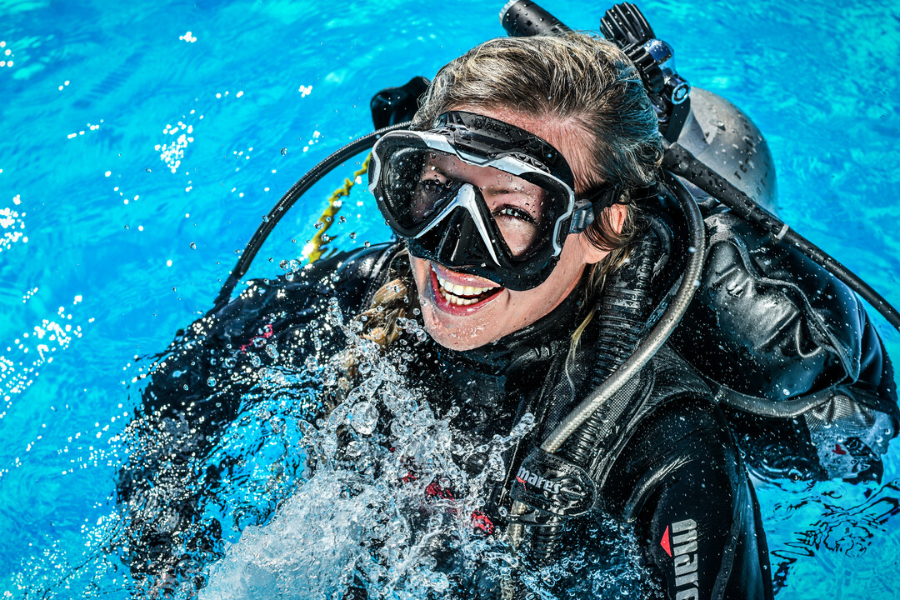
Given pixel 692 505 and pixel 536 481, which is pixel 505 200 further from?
pixel 692 505

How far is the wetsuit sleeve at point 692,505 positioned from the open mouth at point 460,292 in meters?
0.56

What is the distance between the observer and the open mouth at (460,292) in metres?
Result: 1.94

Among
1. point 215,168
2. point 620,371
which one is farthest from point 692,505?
point 215,168

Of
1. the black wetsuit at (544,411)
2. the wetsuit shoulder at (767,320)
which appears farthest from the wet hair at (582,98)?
the black wetsuit at (544,411)

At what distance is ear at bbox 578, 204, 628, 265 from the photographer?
1937mm

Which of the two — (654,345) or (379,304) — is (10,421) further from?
(654,345)

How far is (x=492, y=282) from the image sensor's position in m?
1.90

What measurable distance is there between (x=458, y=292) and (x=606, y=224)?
0.45 metres

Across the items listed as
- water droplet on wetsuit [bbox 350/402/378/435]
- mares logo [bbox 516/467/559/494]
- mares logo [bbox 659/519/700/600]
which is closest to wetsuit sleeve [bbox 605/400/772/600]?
mares logo [bbox 659/519/700/600]

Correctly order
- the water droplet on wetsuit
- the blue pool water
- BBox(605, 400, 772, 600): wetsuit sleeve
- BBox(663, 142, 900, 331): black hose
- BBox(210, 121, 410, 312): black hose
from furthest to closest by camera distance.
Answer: the blue pool water
BBox(210, 121, 410, 312): black hose
the water droplet on wetsuit
BBox(663, 142, 900, 331): black hose
BBox(605, 400, 772, 600): wetsuit sleeve

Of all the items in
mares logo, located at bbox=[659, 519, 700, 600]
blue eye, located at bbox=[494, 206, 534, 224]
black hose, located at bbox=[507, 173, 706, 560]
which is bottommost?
mares logo, located at bbox=[659, 519, 700, 600]

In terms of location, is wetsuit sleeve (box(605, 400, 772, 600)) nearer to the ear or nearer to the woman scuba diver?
the woman scuba diver

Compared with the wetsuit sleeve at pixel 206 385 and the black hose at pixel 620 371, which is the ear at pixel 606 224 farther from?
the wetsuit sleeve at pixel 206 385

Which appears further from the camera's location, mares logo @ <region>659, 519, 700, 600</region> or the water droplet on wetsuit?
the water droplet on wetsuit
